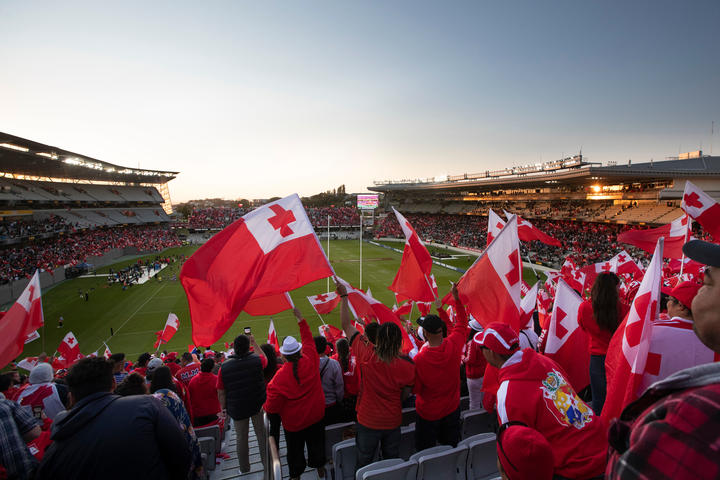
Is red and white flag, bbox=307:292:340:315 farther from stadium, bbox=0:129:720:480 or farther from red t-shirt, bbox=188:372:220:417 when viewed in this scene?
red t-shirt, bbox=188:372:220:417

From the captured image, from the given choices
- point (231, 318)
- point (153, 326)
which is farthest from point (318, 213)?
point (231, 318)

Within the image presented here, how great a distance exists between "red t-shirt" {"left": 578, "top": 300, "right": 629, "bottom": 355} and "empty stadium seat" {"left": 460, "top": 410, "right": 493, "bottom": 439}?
1.66m

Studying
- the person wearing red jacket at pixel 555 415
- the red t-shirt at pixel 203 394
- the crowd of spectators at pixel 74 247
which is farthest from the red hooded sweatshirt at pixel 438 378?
the crowd of spectators at pixel 74 247

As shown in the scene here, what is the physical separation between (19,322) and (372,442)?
7554mm

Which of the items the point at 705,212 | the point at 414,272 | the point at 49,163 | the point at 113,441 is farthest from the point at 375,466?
the point at 49,163

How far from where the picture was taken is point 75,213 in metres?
42.4

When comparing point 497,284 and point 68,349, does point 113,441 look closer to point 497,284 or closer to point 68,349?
point 497,284

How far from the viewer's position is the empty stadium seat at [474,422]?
169 inches

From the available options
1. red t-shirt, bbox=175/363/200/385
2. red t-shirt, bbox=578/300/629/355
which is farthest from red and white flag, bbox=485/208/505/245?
red t-shirt, bbox=175/363/200/385

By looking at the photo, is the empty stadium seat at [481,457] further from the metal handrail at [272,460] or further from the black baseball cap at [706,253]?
the black baseball cap at [706,253]

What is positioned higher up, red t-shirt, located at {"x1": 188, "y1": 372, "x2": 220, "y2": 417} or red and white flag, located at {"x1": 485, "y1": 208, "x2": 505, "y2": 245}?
red and white flag, located at {"x1": 485, "y1": 208, "x2": 505, "y2": 245}

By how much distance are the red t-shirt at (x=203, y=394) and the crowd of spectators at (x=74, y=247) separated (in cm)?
2571

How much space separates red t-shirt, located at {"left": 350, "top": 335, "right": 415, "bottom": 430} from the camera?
11.1 ft

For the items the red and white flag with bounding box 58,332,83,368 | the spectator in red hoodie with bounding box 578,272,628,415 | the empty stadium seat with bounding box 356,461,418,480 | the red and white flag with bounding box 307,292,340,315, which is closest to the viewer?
the empty stadium seat with bounding box 356,461,418,480
